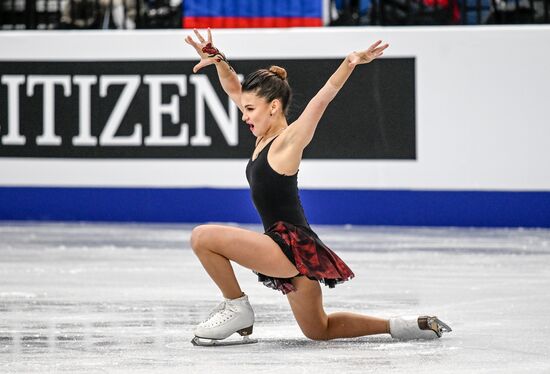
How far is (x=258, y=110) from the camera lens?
18.9ft

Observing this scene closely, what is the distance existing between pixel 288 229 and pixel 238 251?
0.76 ft

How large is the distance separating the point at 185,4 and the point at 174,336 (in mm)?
5746

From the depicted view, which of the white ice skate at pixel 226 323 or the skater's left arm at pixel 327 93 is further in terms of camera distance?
the white ice skate at pixel 226 323

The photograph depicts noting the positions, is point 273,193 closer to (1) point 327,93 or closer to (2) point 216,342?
(1) point 327,93

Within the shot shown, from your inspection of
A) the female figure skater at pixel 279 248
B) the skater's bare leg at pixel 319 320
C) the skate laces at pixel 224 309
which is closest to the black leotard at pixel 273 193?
Result: the female figure skater at pixel 279 248

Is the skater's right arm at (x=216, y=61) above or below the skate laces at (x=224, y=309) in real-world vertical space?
above

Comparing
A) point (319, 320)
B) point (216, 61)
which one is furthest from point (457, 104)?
point (319, 320)

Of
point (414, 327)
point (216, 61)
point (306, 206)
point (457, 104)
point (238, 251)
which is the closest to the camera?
point (238, 251)

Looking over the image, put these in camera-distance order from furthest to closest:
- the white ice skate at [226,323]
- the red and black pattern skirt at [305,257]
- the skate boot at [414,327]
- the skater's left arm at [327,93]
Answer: the skate boot at [414,327]
the white ice skate at [226,323]
the red and black pattern skirt at [305,257]
the skater's left arm at [327,93]

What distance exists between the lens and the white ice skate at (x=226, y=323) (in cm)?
571

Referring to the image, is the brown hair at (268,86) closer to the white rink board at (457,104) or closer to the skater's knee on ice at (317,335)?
the skater's knee on ice at (317,335)

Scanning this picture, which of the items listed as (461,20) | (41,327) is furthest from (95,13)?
(41,327)

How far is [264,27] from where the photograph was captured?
11.3 meters

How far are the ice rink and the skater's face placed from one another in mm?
922
